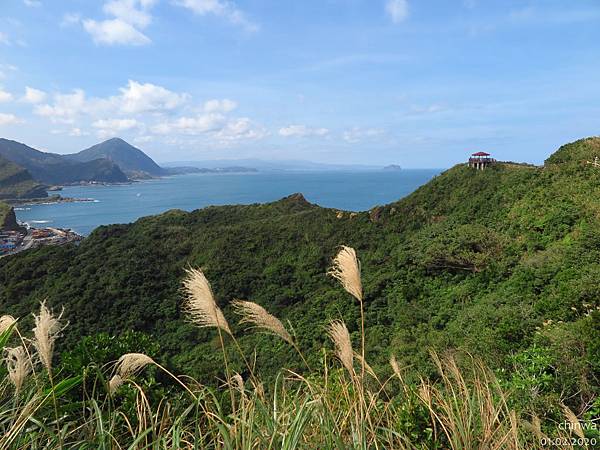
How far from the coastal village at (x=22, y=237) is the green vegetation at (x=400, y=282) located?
71.1ft

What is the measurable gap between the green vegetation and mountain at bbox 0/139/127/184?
137m

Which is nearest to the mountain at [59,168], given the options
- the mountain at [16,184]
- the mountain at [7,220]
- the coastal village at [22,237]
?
the mountain at [16,184]

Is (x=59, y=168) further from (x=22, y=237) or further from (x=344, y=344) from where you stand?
(x=344, y=344)

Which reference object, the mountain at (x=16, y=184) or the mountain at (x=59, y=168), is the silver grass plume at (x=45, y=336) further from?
the mountain at (x=59, y=168)

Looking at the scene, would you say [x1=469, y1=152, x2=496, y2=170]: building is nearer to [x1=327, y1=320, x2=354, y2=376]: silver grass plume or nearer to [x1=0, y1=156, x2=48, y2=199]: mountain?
[x1=327, y1=320, x2=354, y2=376]: silver grass plume

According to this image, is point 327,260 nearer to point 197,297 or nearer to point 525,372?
point 525,372

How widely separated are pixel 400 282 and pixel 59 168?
18133cm

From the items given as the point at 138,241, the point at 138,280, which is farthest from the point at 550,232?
the point at 138,241

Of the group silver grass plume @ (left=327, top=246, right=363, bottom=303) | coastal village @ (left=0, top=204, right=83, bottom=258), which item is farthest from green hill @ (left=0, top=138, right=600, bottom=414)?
coastal village @ (left=0, top=204, right=83, bottom=258)

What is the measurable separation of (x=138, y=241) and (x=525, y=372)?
1572 inches

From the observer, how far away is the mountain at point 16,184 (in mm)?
103338

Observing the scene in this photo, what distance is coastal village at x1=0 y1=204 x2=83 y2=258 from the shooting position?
177ft

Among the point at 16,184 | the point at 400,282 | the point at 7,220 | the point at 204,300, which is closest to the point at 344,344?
the point at 204,300

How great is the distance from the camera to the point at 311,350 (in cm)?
1595
